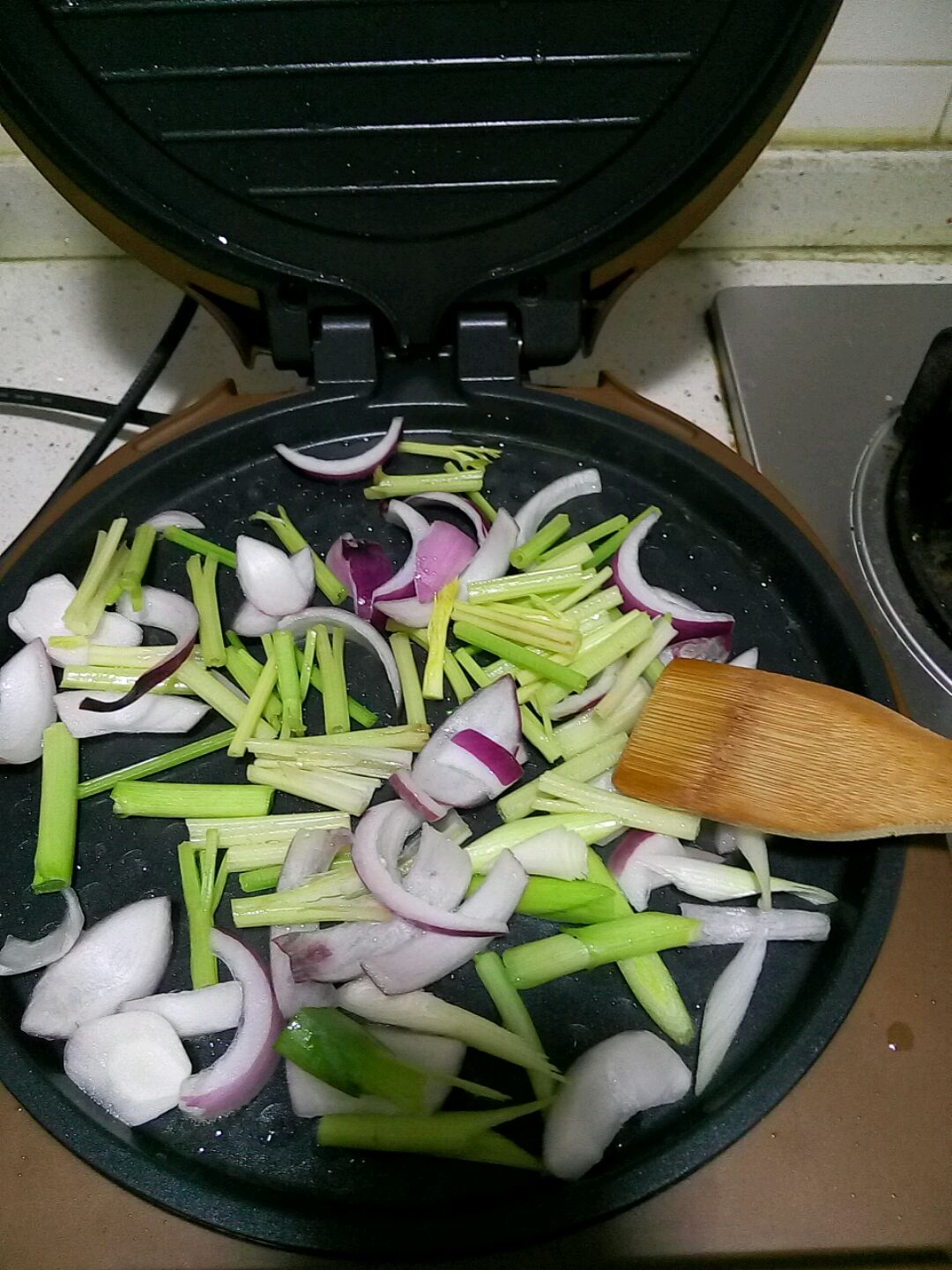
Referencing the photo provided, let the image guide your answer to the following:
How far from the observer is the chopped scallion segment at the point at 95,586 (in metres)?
0.74

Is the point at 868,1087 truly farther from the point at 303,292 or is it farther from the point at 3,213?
the point at 3,213

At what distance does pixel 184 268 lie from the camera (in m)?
0.73

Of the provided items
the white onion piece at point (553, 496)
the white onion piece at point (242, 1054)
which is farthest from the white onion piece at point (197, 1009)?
the white onion piece at point (553, 496)

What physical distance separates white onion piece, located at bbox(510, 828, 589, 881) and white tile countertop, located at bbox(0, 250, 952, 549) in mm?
550

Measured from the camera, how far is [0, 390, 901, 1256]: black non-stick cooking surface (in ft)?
1.78

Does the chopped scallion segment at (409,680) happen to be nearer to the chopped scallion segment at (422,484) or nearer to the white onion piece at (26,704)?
the chopped scallion segment at (422,484)

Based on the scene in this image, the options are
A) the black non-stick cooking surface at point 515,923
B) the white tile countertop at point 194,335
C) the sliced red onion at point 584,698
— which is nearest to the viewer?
the black non-stick cooking surface at point 515,923

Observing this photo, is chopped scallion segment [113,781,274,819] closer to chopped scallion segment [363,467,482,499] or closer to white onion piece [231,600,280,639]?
white onion piece [231,600,280,639]

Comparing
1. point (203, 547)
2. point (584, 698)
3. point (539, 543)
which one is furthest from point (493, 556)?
point (203, 547)

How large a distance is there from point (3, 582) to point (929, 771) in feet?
2.33

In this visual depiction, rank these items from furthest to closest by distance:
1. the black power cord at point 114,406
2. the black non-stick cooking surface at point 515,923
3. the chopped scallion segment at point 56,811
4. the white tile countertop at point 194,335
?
1. the white tile countertop at point 194,335
2. the black power cord at point 114,406
3. the chopped scallion segment at point 56,811
4. the black non-stick cooking surface at point 515,923

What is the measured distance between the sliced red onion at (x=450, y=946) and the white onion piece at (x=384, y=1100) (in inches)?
1.3

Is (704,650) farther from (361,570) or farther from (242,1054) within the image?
(242,1054)

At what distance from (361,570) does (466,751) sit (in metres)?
0.20
